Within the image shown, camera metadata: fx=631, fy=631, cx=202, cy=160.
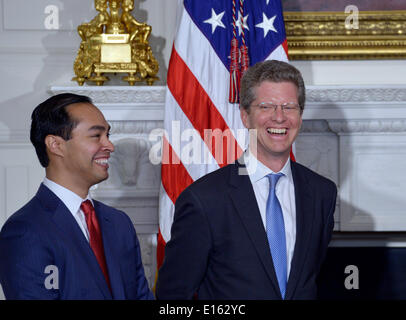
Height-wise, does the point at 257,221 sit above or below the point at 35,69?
below

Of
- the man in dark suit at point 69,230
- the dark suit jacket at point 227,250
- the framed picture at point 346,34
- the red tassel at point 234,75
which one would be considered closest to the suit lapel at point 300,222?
the dark suit jacket at point 227,250

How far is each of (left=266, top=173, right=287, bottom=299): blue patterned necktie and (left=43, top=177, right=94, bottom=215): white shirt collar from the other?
0.51 metres

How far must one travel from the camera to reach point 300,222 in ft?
5.71

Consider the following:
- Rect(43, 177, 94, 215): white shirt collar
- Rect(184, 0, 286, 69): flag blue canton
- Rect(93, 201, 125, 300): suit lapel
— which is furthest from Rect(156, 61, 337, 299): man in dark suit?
Rect(184, 0, 286, 69): flag blue canton

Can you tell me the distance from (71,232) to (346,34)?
2.30m

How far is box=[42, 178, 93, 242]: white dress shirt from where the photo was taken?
165 cm

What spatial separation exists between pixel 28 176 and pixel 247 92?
6.62 ft

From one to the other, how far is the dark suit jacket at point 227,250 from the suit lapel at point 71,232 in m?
0.23

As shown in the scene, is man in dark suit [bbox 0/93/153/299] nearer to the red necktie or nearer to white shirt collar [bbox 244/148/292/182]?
the red necktie

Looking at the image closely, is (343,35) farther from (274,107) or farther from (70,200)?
(70,200)

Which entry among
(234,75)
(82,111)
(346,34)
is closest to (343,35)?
(346,34)

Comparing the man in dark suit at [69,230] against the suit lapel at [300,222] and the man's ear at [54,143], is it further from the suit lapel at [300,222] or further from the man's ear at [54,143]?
the suit lapel at [300,222]
